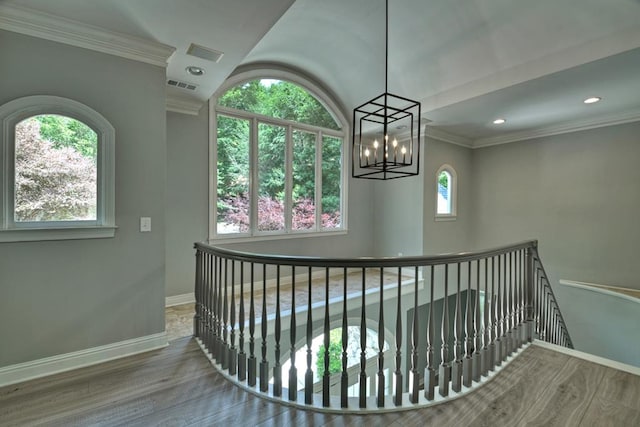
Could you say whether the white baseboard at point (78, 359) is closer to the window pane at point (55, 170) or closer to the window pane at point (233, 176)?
the window pane at point (55, 170)

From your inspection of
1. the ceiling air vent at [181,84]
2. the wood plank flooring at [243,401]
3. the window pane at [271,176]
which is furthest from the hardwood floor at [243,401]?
the ceiling air vent at [181,84]

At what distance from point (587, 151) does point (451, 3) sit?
3795 mm

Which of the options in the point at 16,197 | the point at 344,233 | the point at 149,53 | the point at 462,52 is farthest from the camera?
the point at 344,233

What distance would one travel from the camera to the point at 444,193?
19.2ft

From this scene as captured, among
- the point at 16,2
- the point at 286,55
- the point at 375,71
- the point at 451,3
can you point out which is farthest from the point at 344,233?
the point at 16,2

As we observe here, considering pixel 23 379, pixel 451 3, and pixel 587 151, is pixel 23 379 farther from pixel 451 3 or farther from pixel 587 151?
pixel 587 151

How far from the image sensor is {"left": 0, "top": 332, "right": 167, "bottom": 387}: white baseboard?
2.15 meters

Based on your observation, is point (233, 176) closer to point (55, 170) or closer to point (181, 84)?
point (181, 84)

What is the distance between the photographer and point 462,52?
11.6 ft

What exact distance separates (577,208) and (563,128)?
4.63ft

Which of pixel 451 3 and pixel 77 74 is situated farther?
pixel 451 3

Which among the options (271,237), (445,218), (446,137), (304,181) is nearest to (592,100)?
(446,137)

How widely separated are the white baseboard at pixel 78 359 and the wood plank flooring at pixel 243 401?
7 cm

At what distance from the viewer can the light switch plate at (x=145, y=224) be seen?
8.64 feet
